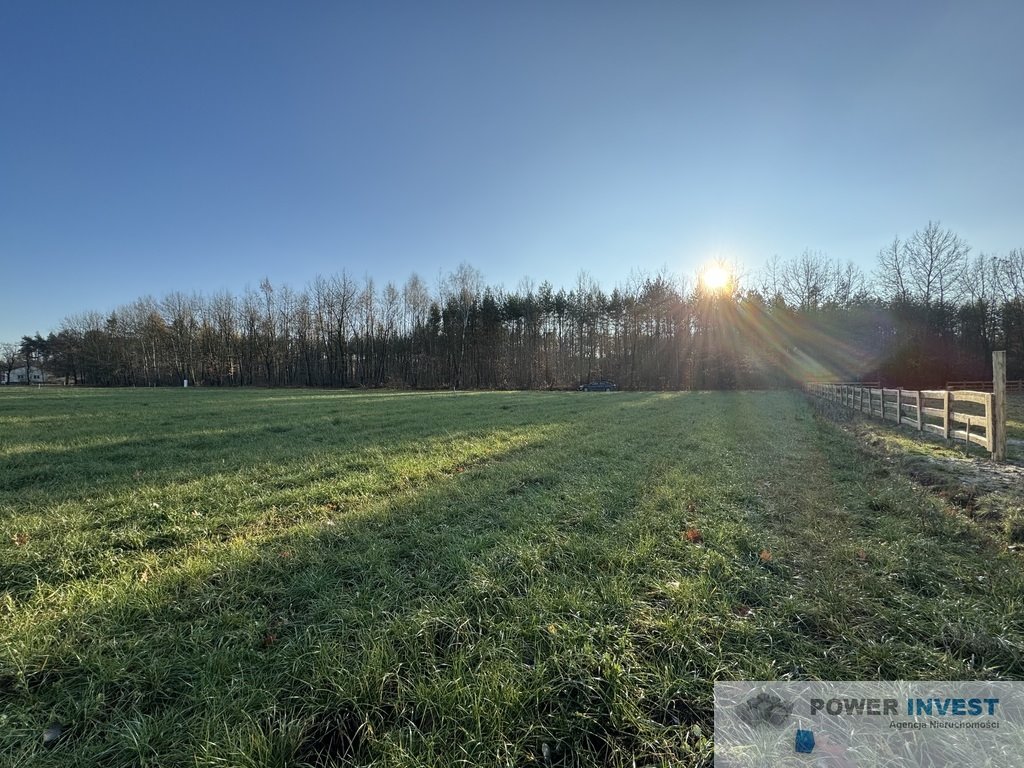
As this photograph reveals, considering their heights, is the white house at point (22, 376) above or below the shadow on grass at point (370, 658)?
above

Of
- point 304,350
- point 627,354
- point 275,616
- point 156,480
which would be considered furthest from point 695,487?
point 304,350

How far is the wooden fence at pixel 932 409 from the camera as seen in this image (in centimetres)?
682

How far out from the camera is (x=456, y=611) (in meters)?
Result: 2.66

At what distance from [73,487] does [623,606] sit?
716 centimetres

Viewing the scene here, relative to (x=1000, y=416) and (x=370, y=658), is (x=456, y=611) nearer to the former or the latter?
(x=370, y=658)

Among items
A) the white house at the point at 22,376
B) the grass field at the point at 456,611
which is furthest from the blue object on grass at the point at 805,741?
the white house at the point at 22,376

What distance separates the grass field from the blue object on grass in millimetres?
315

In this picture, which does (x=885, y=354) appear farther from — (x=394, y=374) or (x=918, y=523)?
(x=394, y=374)

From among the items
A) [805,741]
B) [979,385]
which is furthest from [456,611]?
[979,385]

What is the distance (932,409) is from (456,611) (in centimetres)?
1169

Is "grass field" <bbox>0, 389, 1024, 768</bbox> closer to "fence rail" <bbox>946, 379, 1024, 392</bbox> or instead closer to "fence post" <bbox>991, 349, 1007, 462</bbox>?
"fence post" <bbox>991, 349, 1007, 462</bbox>

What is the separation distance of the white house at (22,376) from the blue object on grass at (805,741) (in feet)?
354

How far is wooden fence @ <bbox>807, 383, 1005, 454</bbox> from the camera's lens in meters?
6.82

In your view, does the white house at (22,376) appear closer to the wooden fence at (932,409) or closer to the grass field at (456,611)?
the grass field at (456,611)
